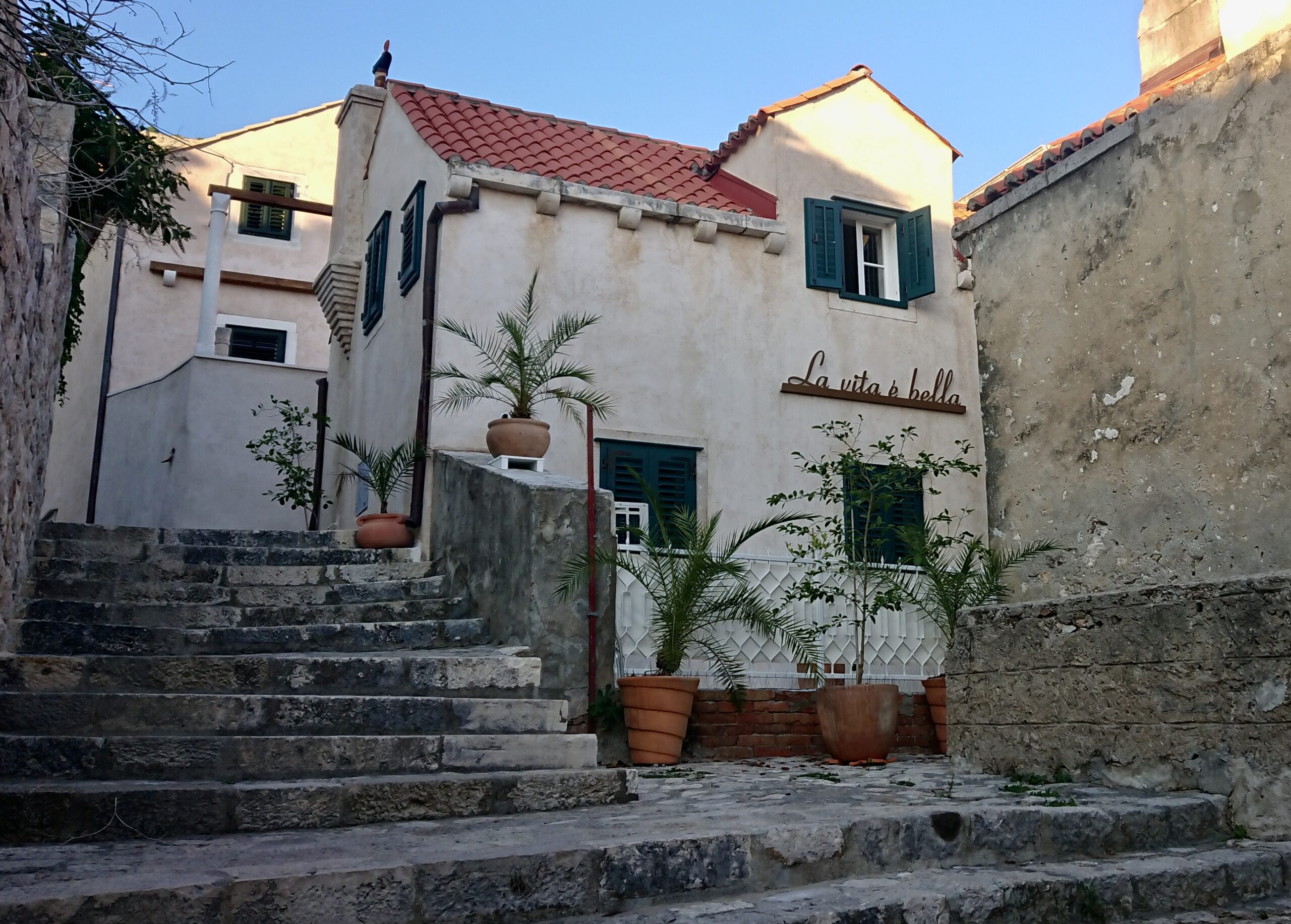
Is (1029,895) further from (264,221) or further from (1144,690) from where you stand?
(264,221)

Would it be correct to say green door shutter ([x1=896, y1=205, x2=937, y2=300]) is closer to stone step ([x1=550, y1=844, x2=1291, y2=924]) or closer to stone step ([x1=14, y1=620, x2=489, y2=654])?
stone step ([x1=14, y1=620, x2=489, y2=654])

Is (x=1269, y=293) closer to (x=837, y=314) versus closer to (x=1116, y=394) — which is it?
(x=1116, y=394)

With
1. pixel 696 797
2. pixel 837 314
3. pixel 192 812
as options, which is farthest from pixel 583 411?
pixel 192 812

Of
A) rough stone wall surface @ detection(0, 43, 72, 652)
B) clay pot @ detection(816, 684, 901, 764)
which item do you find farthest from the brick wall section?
rough stone wall surface @ detection(0, 43, 72, 652)

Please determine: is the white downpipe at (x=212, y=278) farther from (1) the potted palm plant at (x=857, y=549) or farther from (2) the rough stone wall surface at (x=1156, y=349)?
(2) the rough stone wall surface at (x=1156, y=349)

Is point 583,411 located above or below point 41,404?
above

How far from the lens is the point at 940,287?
12797 mm

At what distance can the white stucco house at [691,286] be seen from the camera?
10648mm

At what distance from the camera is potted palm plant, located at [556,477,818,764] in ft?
24.1

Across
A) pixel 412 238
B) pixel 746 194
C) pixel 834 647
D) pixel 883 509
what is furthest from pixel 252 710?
pixel 746 194

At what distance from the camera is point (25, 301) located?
5922mm

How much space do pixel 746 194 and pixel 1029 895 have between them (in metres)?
9.69

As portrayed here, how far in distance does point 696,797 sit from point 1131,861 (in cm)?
182

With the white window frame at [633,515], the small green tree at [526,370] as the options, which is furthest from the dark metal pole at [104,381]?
the white window frame at [633,515]
